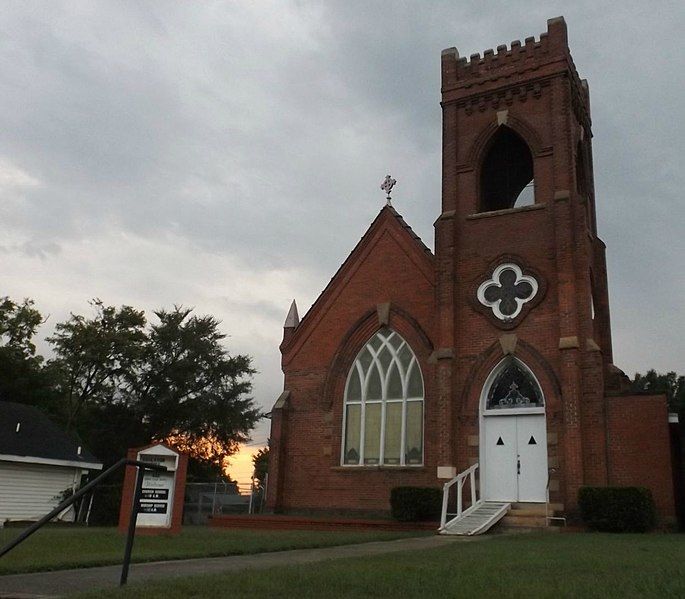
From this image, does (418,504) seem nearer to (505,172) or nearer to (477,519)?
(477,519)

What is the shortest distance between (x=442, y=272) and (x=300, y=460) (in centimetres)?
763

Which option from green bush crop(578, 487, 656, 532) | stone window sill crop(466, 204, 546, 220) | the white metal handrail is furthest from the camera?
stone window sill crop(466, 204, 546, 220)

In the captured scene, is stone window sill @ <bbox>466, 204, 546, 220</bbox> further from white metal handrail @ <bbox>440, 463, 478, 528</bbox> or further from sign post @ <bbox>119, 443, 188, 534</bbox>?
sign post @ <bbox>119, 443, 188, 534</bbox>

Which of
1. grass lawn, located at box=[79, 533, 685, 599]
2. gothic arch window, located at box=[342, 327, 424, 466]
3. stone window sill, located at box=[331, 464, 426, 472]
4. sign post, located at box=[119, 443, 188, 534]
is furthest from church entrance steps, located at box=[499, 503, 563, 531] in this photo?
sign post, located at box=[119, 443, 188, 534]

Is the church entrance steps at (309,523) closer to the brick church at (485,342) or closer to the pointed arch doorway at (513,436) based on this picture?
the brick church at (485,342)

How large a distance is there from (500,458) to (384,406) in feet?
13.9

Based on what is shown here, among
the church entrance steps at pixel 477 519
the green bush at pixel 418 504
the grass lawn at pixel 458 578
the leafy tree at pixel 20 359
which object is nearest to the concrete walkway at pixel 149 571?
the grass lawn at pixel 458 578

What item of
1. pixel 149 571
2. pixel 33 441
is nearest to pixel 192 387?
pixel 33 441

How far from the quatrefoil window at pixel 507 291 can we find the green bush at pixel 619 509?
555 centimetres

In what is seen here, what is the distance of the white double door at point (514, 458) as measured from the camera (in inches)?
777

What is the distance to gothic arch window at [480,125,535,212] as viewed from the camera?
2377cm

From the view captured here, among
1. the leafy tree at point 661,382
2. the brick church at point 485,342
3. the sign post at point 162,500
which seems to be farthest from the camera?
the leafy tree at point 661,382

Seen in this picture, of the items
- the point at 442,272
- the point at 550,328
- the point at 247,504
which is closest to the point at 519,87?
the point at 442,272

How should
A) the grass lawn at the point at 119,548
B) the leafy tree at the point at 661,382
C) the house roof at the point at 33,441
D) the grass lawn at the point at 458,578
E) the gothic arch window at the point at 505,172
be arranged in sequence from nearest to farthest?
the grass lawn at the point at 458,578 < the grass lawn at the point at 119,548 < the gothic arch window at the point at 505,172 < the house roof at the point at 33,441 < the leafy tree at the point at 661,382
